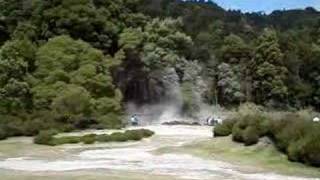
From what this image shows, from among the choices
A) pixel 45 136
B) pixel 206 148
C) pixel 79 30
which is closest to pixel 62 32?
pixel 79 30

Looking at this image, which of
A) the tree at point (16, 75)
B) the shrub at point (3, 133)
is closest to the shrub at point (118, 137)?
the shrub at point (3, 133)

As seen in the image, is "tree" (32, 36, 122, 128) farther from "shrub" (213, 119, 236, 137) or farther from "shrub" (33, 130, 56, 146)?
"shrub" (213, 119, 236, 137)

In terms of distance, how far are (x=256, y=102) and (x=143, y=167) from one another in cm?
5745

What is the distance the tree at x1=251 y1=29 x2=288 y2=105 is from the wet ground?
4042 centimetres

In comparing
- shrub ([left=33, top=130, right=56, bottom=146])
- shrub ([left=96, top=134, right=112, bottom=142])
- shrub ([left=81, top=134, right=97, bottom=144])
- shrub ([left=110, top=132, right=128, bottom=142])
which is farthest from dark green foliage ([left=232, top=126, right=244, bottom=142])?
shrub ([left=33, top=130, right=56, bottom=146])

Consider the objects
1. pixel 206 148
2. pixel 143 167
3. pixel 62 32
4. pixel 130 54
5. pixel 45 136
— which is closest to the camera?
pixel 143 167

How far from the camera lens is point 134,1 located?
81.6m

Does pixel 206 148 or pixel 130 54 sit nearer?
pixel 206 148

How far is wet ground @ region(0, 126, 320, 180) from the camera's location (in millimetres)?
26562

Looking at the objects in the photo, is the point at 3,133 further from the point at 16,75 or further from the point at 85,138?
the point at 16,75

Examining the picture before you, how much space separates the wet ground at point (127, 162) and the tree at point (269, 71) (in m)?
40.4

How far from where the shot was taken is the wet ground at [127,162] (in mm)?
26562

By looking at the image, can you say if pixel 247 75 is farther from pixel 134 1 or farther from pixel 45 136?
pixel 45 136

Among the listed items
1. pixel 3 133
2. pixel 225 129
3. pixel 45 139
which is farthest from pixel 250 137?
pixel 3 133
